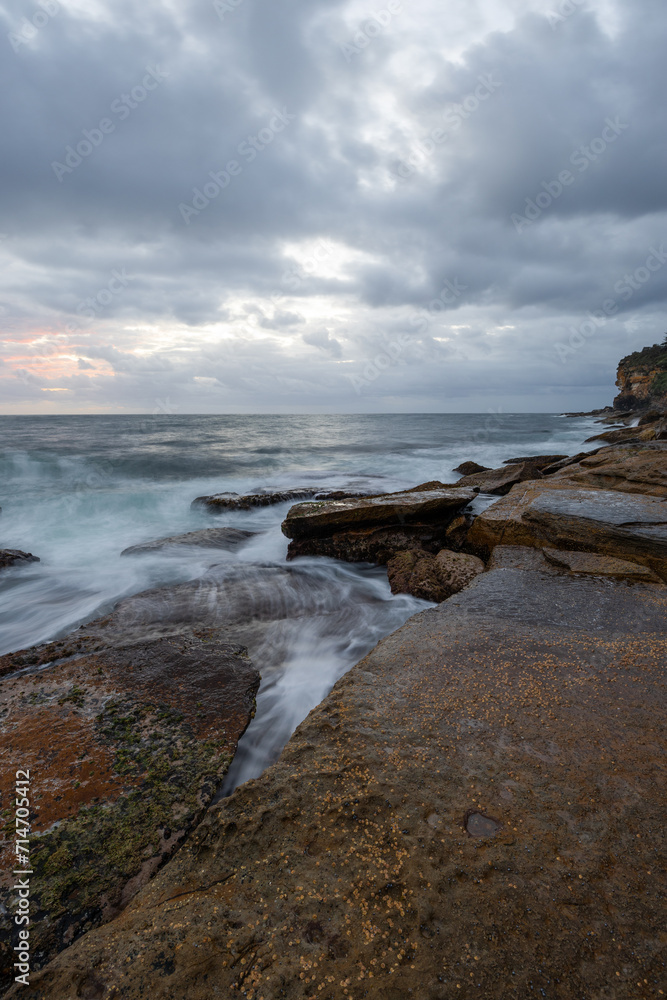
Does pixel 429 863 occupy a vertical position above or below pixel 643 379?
below

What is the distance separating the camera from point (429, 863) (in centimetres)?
150

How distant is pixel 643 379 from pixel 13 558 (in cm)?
5837

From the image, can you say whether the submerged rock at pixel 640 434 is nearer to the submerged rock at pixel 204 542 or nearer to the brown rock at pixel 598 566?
the brown rock at pixel 598 566

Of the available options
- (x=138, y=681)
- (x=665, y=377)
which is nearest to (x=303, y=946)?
(x=138, y=681)

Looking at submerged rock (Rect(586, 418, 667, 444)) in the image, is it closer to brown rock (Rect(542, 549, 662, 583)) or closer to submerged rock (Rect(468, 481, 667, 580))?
submerged rock (Rect(468, 481, 667, 580))

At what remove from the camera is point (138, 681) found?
2.99 metres

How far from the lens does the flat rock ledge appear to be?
4.00ft

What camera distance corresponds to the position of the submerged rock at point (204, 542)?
7.59 meters

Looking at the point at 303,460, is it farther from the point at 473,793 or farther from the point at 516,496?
the point at 473,793

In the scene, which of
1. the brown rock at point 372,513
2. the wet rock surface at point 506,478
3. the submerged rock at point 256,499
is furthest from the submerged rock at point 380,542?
the submerged rock at point 256,499

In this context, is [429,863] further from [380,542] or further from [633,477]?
[633,477]

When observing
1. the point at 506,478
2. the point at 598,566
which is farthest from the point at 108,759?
the point at 506,478

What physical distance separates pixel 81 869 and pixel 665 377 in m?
53.9

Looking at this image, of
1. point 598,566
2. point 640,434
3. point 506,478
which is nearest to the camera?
point 598,566
